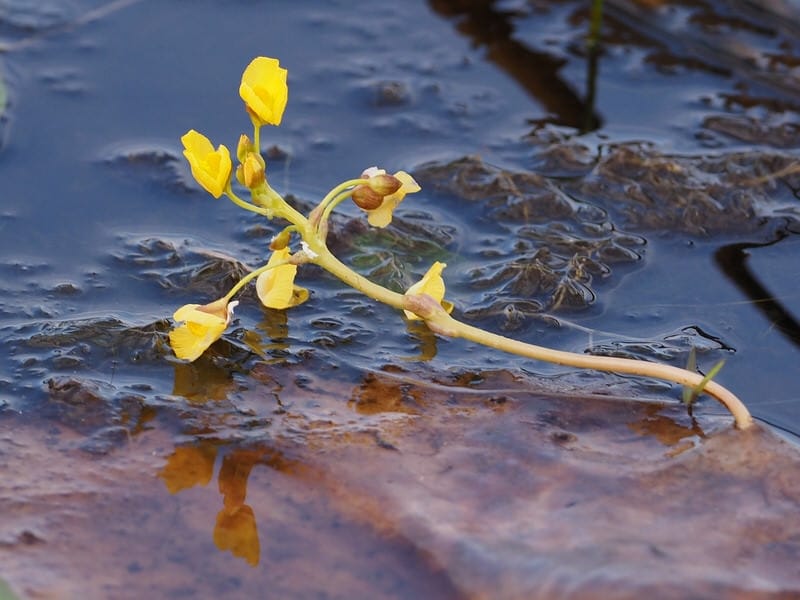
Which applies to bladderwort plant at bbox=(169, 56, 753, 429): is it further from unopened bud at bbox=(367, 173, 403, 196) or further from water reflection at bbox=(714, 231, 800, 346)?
water reflection at bbox=(714, 231, 800, 346)

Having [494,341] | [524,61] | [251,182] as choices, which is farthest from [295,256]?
[524,61]

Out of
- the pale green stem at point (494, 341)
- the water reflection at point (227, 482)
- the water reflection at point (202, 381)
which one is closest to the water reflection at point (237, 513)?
the water reflection at point (227, 482)

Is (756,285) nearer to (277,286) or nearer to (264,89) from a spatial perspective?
(277,286)

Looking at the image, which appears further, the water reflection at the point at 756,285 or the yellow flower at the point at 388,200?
the water reflection at the point at 756,285

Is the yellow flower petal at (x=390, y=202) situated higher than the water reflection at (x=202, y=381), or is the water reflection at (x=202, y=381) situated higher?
the yellow flower petal at (x=390, y=202)

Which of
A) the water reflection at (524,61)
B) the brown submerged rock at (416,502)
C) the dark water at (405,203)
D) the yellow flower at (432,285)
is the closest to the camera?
the brown submerged rock at (416,502)

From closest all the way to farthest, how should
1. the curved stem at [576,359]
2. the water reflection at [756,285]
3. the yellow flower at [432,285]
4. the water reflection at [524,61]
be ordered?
the curved stem at [576,359] < the yellow flower at [432,285] < the water reflection at [756,285] < the water reflection at [524,61]

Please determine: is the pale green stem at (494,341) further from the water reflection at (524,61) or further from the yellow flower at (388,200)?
the water reflection at (524,61)
